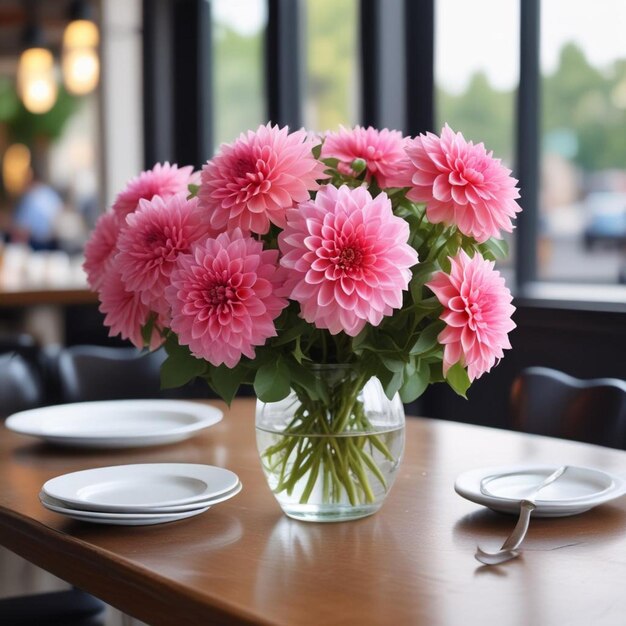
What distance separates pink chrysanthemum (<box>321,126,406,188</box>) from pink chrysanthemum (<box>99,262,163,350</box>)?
0.29 metres

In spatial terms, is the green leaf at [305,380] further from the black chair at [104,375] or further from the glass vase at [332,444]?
the black chair at [104,375]

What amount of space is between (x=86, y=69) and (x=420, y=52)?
2.78 meters

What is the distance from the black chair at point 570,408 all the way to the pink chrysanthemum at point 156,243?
1.01 meters

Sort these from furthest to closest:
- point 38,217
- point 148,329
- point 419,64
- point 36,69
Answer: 1. point 38,217
2. point 36,69
3. point 419,64
4. point 148,329

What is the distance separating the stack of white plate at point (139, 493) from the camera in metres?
1.16

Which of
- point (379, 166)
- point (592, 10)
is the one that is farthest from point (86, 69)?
point (379, 166)

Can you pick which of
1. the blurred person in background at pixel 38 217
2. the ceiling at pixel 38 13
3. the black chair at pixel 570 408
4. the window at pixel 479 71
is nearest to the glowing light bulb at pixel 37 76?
the ceiling at pixel 38 13

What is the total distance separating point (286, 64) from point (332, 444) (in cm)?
391

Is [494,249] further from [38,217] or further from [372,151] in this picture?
[38,217]

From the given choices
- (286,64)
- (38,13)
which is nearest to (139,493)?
(286,64)

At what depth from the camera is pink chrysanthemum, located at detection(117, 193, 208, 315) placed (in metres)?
1.18

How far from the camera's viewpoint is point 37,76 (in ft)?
22.4

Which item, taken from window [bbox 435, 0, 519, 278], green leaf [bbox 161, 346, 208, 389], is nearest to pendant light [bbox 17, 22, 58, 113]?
window [bbox 435, 0, 519, 278]

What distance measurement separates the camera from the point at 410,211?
47.1 inches
